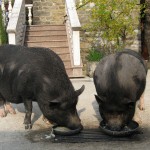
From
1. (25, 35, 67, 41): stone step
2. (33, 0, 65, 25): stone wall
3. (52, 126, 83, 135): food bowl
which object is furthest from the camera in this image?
(33, 0, 65, 25): stone wall

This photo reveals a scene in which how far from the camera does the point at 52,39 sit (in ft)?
47.1

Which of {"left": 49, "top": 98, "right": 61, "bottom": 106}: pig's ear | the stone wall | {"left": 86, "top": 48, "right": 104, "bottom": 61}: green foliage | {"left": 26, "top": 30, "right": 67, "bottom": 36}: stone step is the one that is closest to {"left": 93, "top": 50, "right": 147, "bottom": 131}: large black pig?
{"left": 49, "top": 98, "right": 61, "bottom": 106}: pig's ear

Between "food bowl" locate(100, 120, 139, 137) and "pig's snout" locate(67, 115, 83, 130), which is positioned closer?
"food bowl" locate(100, 120, 139, 137)

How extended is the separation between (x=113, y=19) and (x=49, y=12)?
4.58 meters

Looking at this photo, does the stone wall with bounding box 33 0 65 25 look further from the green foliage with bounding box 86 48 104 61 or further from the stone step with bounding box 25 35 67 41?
the green foliage with bounding box 86 48 104 61

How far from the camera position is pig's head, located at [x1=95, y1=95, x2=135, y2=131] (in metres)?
5.91

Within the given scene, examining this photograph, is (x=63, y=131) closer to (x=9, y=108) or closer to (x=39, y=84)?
(x=39, y=84)

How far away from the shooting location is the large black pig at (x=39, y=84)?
20.3ft

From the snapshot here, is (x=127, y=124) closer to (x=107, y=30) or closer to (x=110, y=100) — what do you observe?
(x=110, y=100)

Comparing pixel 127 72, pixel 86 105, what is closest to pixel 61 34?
pixel 86 105

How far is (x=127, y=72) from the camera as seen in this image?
20.5 ft

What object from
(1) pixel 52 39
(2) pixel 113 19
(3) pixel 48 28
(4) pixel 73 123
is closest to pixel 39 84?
(4) pixel 73 123

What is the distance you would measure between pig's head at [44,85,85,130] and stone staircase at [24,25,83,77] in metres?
6.24

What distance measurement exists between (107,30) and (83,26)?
1262mm
